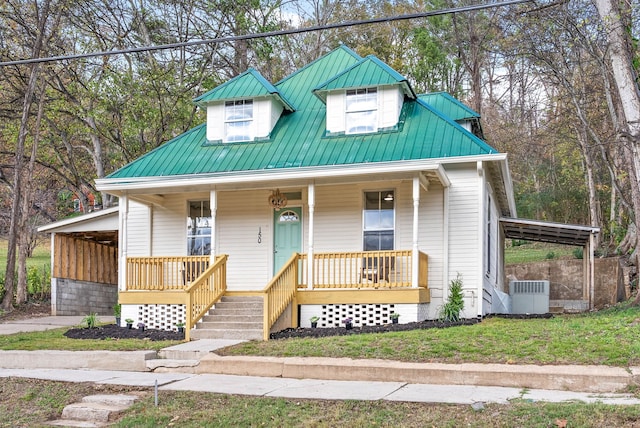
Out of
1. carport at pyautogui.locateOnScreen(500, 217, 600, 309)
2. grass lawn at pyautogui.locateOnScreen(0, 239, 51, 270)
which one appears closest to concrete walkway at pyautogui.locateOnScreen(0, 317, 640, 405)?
carport at pyautogui.locateOnScreen(500, 217, 600, 309)

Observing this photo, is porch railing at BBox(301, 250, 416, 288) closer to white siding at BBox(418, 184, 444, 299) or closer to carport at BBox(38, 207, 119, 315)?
white siding at BBox(418, 184, 444, 299)

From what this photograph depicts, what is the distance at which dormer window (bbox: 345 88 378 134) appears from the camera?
16.4 metres

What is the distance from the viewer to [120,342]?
12977 mm

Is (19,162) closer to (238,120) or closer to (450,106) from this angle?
(238,120)

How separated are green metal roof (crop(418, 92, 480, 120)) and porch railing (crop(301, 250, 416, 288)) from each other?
536 cm

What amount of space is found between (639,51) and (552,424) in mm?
11935

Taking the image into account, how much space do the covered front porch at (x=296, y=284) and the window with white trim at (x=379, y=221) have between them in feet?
1.60

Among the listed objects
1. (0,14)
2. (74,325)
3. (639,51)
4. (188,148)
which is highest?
(0,14)

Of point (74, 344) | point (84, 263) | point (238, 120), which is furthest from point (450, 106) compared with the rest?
point (84, 263)

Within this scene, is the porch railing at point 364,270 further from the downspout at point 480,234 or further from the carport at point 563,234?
the carport at point 563,234

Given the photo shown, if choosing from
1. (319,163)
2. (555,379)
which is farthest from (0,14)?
(555,379)

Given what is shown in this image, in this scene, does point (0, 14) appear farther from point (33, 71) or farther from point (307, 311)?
point (307, 311)

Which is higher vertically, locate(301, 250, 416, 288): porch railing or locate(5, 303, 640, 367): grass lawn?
locate(301, 250, 416, 288): porch railing

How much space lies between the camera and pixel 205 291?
561 inches
